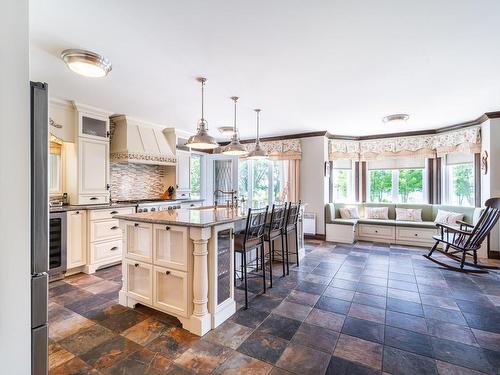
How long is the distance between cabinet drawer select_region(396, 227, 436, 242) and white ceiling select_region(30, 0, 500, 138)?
Answer: 242 centimetres

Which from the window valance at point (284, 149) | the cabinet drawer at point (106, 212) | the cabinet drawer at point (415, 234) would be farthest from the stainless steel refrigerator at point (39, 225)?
the cabinet drawer at point (415, 234)

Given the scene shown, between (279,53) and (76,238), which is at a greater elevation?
(279,53)

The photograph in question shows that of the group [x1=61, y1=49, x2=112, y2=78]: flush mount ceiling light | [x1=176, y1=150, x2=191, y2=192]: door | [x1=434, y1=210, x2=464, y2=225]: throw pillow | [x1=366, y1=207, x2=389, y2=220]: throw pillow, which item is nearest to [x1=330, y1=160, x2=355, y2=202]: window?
[x1=366, y1=207, x2=389, y2=220]: throw pillow

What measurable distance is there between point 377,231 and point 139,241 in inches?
196

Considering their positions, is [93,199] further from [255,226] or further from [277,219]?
[277,219]

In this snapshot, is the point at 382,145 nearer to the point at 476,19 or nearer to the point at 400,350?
the point at 476,19

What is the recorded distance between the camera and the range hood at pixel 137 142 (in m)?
4.30

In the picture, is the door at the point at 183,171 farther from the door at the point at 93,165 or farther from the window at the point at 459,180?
the window at the point at 459,180

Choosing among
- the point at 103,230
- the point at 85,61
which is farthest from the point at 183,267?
the point at 103,230

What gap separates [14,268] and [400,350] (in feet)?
8.17

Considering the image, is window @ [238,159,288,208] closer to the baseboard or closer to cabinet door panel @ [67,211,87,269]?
the baseboard

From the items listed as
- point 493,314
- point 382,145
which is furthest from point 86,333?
point 382,145

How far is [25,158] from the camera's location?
1051mm

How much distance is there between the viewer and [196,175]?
20.3 ft
